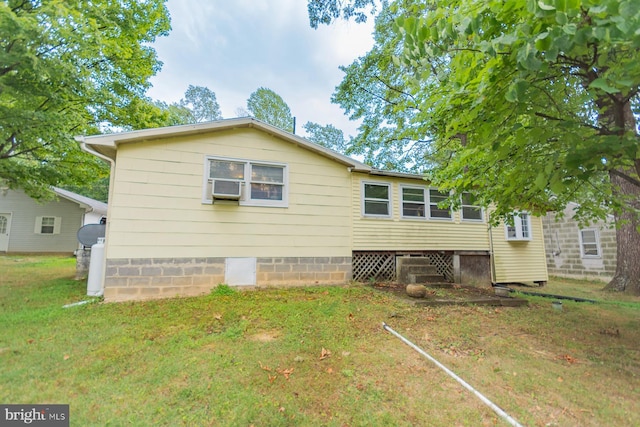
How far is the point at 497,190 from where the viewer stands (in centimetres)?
479

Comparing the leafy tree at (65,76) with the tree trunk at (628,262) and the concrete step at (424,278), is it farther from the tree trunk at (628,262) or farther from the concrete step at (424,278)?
the tree trunk at (628,262)

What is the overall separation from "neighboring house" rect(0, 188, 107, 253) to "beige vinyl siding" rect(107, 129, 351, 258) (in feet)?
45.7

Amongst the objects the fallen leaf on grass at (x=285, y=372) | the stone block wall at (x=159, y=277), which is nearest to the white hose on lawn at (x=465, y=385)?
the fallen leaf on grass at (x=285, y=372)

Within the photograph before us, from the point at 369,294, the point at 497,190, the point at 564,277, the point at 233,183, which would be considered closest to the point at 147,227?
the point at 233,183

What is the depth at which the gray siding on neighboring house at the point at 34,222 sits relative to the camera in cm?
1565

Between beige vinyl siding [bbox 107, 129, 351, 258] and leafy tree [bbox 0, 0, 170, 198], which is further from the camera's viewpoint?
leafy tree [bbox 0, 0, 170, 198]

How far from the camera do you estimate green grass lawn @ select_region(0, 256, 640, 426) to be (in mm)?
2320

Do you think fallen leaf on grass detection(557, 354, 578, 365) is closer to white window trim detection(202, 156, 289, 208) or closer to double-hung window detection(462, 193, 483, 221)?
white window trim detection(202, 156, 289, 208)

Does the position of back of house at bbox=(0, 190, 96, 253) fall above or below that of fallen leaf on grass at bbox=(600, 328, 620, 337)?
above

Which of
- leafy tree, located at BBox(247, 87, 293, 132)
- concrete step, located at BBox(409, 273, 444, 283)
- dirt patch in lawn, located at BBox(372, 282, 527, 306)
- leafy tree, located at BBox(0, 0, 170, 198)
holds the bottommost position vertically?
dirt patch in lawn, located at BBox(372, 282, 527, 306)

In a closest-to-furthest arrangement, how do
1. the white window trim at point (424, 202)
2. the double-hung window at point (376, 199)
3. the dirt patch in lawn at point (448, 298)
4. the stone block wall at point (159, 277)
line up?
the dirt patch in lawn at point (448, 298), the stone block wall at point (159, 277), the double-hung window at point (376, 199), the white window trim at point (424, 202)

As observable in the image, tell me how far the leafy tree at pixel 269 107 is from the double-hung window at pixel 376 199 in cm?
1558

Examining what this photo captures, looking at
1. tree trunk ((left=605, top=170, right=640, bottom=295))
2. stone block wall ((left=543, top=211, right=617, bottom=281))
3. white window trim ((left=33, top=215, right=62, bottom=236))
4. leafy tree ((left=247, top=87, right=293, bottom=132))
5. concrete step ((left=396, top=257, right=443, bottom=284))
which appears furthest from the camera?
leafy tree ((left=247, top=87, right=293, bottom=132))

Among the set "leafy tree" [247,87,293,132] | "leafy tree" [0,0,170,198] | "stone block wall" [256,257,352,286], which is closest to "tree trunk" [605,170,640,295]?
"stone block wall" [256,257,352,286]
